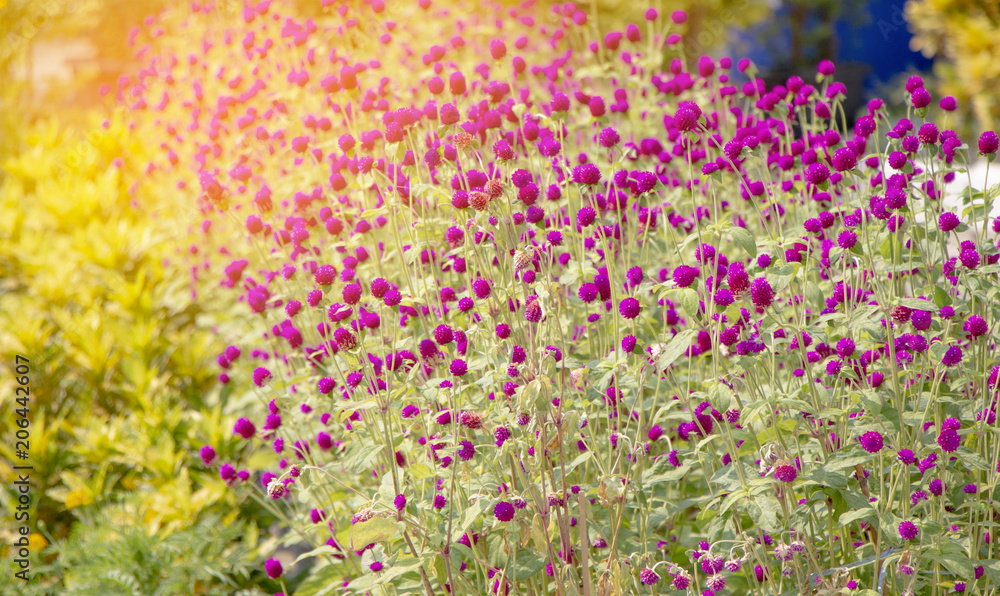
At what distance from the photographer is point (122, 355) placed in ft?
14.8

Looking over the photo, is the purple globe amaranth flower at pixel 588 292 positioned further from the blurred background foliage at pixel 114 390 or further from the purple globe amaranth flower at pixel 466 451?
the blurred background foliage at pixel 114 390

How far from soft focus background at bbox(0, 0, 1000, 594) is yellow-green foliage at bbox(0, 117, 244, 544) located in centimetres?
1

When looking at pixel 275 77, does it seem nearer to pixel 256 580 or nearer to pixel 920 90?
pixel 256 580

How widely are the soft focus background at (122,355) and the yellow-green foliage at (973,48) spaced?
2 centimetres

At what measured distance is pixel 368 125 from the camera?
3.86 metres

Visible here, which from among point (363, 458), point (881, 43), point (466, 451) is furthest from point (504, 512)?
point (881, 43)

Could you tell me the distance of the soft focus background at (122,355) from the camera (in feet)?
10.6

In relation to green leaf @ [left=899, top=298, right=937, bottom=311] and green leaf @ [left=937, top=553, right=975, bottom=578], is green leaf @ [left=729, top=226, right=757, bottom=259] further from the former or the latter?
green leaf @ [left=937, top=553, right=975, bottom=578]

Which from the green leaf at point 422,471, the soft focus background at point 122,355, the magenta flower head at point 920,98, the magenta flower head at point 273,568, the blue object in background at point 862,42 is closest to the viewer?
the green leaf at point 422,471

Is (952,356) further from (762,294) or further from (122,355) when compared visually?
(122,355)

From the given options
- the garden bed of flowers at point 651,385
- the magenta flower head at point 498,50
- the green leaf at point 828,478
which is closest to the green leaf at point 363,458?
the garden bed of flowers at point 651,385

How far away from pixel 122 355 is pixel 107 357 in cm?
11

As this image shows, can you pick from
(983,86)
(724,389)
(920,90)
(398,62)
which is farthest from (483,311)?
(983,86)

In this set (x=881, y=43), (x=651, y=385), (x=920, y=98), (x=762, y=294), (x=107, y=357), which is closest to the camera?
(x=762, y=294)
